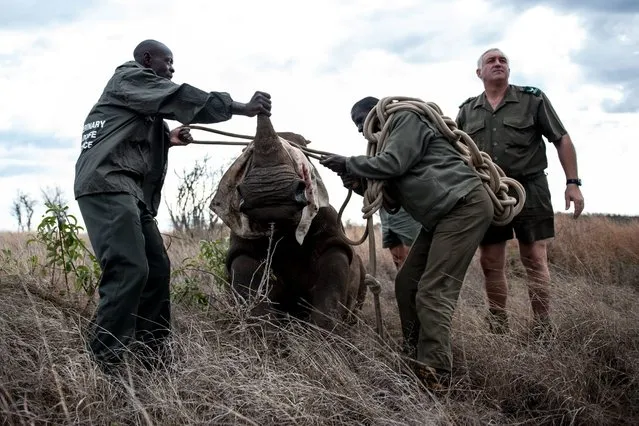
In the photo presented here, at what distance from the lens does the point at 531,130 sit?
21.3 feet

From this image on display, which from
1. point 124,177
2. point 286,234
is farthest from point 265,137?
point 124,177

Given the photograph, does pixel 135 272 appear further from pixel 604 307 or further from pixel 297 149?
pixel 604 307

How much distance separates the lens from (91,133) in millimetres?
5195

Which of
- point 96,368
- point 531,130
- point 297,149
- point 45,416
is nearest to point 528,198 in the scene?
point 531,130

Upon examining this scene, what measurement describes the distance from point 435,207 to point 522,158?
1.72 meters

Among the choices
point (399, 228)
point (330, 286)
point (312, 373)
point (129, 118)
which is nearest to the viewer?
point (312, 373)

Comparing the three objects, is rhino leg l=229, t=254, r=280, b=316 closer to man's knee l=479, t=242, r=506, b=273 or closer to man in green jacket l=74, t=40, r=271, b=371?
man in green jacket l=74, t=40, r=271, b=371

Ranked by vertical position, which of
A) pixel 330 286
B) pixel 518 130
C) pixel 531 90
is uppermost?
pixel 531 90

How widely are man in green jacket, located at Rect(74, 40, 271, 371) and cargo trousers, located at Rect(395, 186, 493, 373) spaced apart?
1334 millimetres

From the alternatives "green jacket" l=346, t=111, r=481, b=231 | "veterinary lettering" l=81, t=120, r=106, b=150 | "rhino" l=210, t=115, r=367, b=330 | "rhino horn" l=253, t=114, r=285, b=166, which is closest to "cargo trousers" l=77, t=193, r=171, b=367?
"veterinary lettering" l=81, t=120, r=106, b=150

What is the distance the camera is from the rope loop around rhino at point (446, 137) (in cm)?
524

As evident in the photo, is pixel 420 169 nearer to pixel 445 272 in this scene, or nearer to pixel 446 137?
pixel 446 137

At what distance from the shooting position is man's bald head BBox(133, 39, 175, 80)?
221 inches

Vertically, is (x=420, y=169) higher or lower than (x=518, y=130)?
lower
